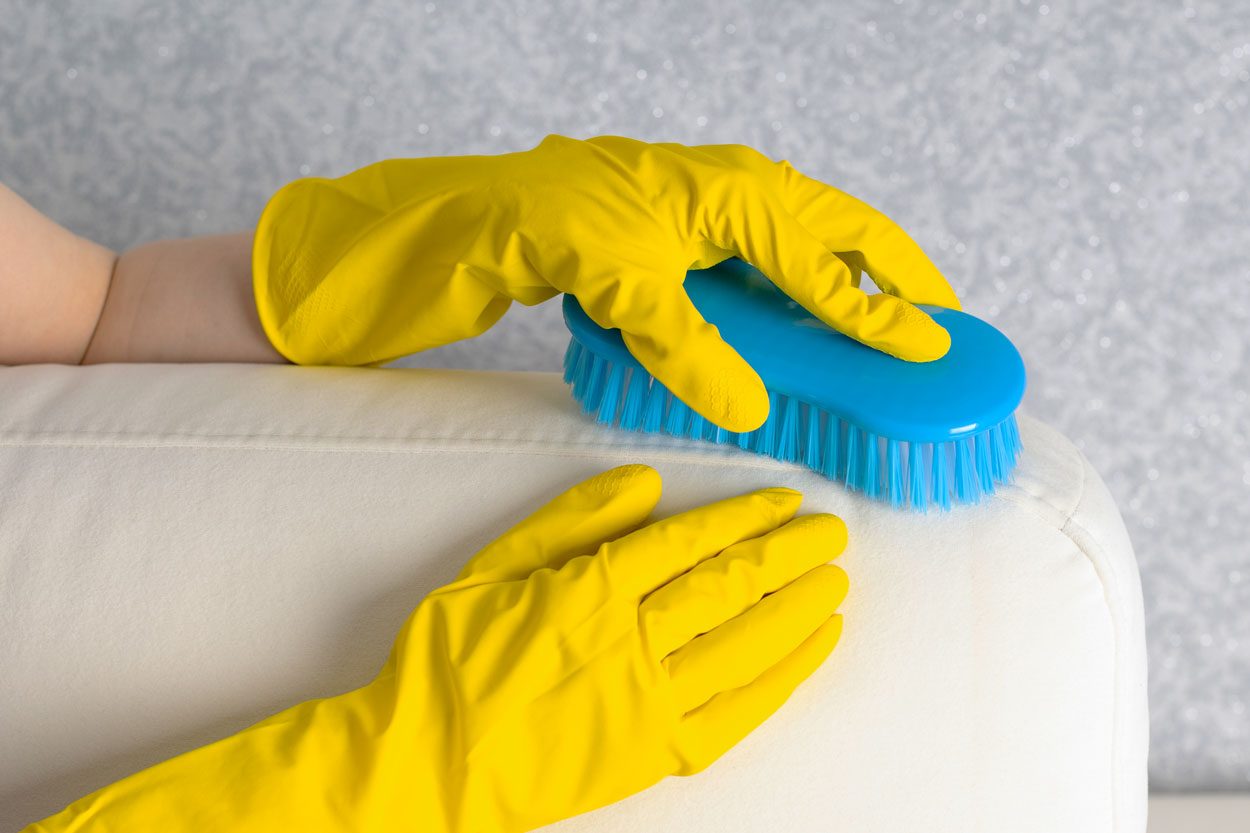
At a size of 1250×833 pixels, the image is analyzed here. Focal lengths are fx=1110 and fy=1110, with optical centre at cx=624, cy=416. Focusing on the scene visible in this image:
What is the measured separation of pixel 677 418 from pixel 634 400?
1.1 inches

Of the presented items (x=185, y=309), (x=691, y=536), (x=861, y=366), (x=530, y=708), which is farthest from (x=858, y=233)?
(x=185, y=309)

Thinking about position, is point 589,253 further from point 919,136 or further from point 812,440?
point 919,136

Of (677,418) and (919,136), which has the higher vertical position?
(919,136)

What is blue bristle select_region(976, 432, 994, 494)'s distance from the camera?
58 cm

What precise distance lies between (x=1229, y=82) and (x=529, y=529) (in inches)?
35.5

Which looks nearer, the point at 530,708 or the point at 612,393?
the point at 530,708

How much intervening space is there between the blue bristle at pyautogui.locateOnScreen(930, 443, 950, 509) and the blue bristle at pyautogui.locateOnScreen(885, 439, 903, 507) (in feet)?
0.05

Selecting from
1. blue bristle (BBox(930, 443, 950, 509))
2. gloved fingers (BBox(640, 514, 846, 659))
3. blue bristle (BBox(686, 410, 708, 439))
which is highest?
blue bristle (BBox(686, 410, 708, 439))

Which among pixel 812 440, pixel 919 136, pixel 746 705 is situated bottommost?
pixel 746 705

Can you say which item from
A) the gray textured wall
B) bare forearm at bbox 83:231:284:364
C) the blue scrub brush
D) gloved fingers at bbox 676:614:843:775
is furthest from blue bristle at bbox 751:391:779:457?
the gray textured wall

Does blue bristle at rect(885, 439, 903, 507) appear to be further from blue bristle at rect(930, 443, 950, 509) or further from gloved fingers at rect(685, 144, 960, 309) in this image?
gloved fingers at rect(685, 144, 960, 309)

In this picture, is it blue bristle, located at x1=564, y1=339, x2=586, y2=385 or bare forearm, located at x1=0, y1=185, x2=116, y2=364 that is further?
bare forearm, located at x1=0, y1=185, x2=116, y2=364

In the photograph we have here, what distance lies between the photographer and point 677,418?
61 cm

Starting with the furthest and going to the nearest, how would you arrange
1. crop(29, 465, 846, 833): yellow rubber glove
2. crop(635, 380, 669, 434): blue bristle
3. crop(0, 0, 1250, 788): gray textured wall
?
crop(0, 0, 1250, 788): gray textured wall, crop(635, 380, 669, 434): blue bristle, crop(29, 465, 846, 833): yellow rubber glove
